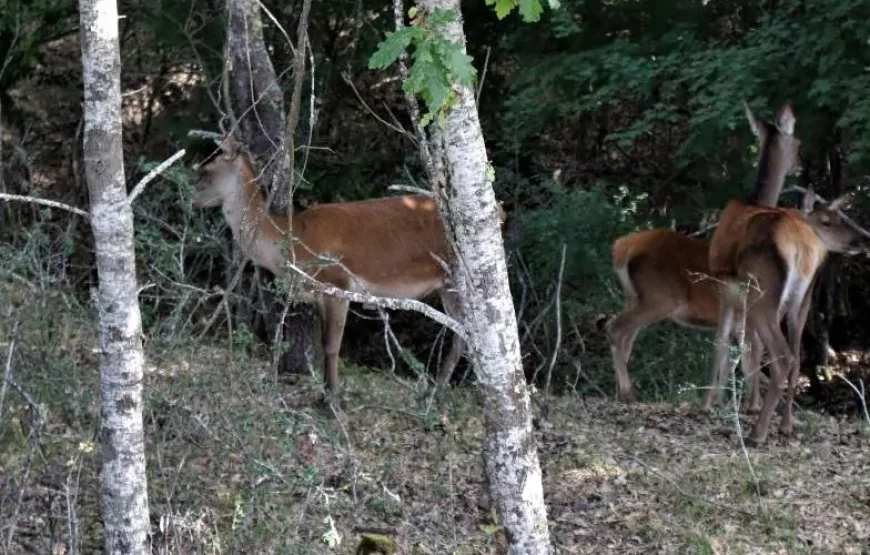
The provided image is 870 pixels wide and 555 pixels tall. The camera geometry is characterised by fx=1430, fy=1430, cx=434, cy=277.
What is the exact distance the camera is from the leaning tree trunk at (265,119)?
30.5ft

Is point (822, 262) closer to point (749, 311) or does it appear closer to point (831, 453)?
point (749, 311)

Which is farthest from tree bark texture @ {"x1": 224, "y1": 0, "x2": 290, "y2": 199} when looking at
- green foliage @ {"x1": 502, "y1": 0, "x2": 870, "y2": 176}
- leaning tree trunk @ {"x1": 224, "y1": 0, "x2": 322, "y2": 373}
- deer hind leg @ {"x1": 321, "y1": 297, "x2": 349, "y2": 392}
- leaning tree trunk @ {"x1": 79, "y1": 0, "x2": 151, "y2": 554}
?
leaning tree trunk @ {"x1": 79, "y1": 0, "x2": 151, "y2": 554}

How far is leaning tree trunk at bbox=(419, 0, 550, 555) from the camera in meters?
5.18

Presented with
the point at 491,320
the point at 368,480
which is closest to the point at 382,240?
the point at 368,480

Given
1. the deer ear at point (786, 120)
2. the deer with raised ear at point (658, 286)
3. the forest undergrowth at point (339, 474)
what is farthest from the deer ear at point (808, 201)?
the forest undergrowth at point (339, 474)

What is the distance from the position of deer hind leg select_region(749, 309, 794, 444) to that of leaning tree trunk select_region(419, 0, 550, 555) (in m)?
3.52

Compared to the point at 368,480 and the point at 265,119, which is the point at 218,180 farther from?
the point at 368,480

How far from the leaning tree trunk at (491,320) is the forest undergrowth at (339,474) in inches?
34.3

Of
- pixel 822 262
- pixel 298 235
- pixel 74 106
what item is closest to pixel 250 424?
pixel 298 235

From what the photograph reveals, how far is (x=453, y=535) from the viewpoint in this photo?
6.76 m

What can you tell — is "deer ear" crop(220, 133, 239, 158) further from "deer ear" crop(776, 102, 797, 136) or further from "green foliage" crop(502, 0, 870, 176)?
"deer ear" crop(776, 102, 797, 136)

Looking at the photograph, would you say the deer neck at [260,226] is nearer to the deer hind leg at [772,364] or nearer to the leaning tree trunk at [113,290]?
the deer hind leg at [772,364]

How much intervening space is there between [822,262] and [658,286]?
1.62 meters

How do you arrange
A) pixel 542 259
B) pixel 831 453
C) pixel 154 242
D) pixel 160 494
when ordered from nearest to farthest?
pixel 160 494
pixel 154 242
pixel 831 453
pixel 542 259
